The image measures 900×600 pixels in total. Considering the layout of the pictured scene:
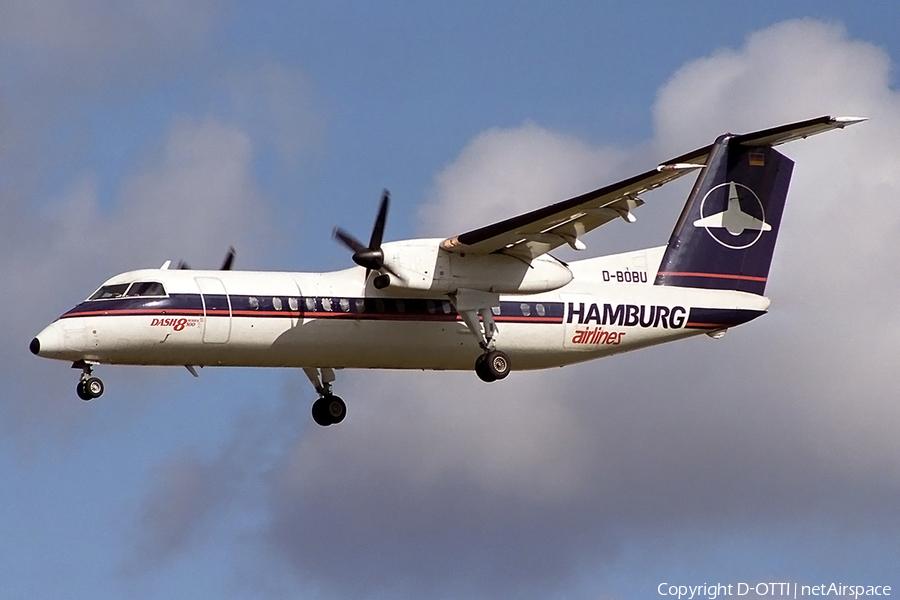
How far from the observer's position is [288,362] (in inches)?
941

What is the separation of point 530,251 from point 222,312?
17.1 feet

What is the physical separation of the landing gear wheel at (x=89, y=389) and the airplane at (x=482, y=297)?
15mm

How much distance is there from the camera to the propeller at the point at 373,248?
2355 cm

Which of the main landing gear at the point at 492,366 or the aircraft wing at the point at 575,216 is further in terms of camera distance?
the main landing gear at the point at 492,366

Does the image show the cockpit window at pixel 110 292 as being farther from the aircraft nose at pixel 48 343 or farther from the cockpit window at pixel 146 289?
the aircraft nose at pixel 48 343

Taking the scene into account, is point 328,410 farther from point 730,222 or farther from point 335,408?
point 730,222

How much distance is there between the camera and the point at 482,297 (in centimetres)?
2442

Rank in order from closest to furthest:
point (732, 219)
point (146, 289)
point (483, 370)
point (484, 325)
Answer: point (146, 289), point (484, 325), point (483, 370), point (732, 219)

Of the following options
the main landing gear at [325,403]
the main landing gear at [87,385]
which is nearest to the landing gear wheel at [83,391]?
the main landing gear at [87,385]

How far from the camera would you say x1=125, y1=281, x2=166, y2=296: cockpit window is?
22.8m

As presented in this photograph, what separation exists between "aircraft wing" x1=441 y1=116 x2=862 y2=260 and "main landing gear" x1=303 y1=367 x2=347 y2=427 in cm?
389

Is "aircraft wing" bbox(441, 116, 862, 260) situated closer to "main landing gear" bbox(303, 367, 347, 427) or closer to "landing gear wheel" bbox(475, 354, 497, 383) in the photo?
"landing gear wheel" bbox(475, 354, 497, 383)

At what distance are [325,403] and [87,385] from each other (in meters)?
5.16

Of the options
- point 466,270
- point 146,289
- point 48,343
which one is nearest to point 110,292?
point 146,289
